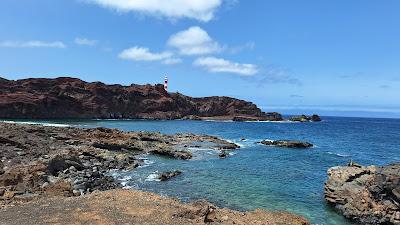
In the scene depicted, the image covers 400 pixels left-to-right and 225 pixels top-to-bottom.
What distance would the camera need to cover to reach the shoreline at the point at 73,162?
22062 millimetres

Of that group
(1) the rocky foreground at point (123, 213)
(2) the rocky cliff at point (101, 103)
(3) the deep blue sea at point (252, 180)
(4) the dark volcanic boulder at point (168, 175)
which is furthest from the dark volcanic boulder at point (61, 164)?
(2) the rocky cliff at point (101, 103)

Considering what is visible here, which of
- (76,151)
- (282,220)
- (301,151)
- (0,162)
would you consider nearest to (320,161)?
(301,151)

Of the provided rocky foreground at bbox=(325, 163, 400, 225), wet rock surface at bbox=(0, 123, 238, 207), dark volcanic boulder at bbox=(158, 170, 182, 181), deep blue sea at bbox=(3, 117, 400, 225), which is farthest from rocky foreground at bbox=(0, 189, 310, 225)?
dark volcanic boulder at bbox=(158, 170, 182, 181)

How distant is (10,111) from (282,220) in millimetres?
124592

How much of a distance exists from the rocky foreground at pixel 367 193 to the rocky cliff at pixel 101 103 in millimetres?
118956

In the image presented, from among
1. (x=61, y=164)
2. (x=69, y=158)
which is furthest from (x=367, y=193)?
(x=69, y=158)

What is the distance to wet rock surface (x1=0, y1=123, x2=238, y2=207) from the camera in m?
25.4

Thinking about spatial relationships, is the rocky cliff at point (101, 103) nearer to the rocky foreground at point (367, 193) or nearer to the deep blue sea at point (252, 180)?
the deep blue sea at point (252, 180)

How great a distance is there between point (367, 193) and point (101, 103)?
14006 cm

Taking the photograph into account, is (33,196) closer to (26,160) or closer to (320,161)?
(26,160)

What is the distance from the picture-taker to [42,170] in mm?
29750

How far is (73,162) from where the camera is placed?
36938mm

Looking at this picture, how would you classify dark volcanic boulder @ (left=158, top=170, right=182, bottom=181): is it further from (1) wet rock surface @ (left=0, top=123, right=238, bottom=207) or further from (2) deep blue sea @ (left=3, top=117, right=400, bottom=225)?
(1) wet rock surface @ (left=0, top=123, right=238, bottom=207)

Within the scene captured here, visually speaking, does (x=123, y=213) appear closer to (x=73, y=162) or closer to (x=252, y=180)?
(x=73, y=162)
